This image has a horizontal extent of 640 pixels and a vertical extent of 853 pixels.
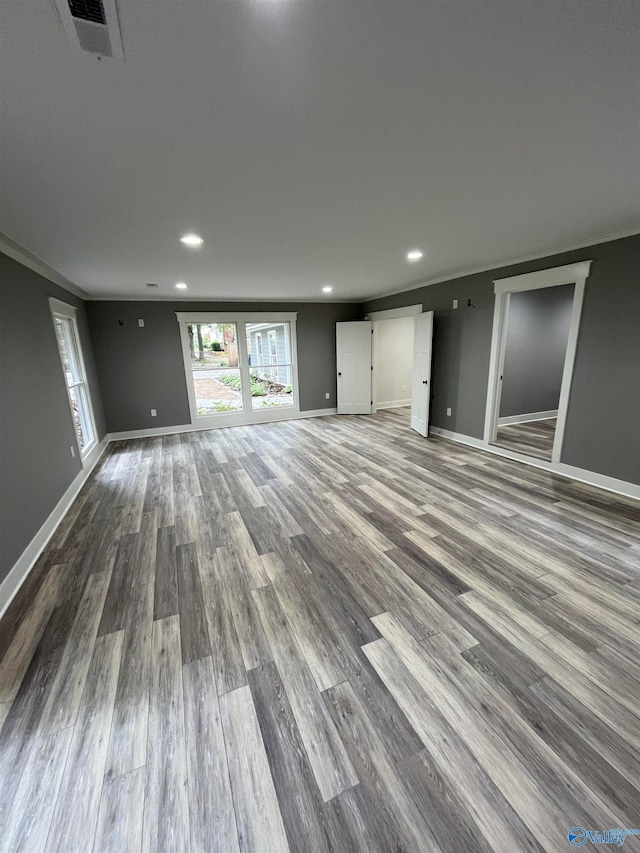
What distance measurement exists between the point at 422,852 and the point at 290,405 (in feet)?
20.8

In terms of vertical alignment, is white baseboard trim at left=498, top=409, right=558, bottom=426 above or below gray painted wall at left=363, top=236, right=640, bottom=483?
below

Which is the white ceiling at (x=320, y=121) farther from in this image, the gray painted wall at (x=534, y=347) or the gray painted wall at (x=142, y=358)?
the gray painted wall at (x=142, y=358)

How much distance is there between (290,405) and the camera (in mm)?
6996

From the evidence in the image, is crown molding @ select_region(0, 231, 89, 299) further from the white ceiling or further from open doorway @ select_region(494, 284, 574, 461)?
open doorway @ select_region(494, 284, 574, 461)

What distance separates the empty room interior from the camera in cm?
104

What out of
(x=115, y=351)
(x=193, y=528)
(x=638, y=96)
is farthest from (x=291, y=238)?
(x=115, y=351)

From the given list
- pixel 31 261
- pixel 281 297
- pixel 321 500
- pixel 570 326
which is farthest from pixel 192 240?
pixel 570 326

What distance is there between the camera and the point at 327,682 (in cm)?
151

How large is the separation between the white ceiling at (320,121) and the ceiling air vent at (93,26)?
0.03 m

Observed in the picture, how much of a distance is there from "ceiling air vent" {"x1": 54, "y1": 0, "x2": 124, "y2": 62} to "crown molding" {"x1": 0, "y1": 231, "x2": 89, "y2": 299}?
7.44ft

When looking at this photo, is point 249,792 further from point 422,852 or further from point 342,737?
point 422,852

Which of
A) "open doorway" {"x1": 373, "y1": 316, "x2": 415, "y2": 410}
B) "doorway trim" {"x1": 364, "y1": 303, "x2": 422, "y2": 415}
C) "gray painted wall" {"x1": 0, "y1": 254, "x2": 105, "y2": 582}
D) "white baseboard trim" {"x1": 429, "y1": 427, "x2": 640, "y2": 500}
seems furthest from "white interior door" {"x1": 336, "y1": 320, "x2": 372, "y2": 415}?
"gray painted wall" {"x1": 0, "y1": 254, "x2": 105, "y2": 582}

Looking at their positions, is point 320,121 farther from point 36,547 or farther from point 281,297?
point 281,297

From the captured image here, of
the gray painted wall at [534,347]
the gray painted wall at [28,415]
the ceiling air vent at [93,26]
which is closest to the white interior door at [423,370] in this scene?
the gray painted wall at [534,347]
